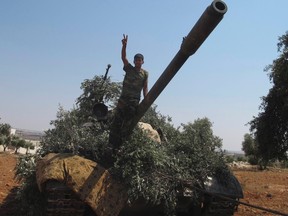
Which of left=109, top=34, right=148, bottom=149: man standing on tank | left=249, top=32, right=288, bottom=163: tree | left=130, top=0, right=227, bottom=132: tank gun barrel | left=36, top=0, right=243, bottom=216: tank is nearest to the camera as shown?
left=130, top=0, right=227, bottom=132: tank gun barrel

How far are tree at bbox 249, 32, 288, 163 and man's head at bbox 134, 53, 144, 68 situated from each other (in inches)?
445

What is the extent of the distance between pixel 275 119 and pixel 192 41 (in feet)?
43.8

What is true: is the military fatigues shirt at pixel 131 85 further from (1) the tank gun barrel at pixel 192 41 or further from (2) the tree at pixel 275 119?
(2) the tree at pixel 275 119

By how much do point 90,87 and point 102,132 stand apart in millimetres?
3055

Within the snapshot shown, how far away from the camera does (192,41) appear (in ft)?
19.0

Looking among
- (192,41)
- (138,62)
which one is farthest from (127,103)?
(192,41)

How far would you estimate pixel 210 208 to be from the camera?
25.7ft

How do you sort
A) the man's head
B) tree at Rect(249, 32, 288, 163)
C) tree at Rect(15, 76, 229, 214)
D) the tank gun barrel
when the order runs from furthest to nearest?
tree at Rect(249, 32, 288, 163) → the man's head → tree at Rect(15, 76, 229, 214) → the tank gun barrel

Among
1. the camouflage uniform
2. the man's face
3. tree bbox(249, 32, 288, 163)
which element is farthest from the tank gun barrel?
tree bbox(249, 32, 288, 163)

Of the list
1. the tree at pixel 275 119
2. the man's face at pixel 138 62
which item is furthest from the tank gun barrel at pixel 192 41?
the tree at pixel 275 119

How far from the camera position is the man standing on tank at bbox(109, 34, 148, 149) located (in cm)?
748

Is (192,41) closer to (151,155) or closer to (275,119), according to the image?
(151,155)

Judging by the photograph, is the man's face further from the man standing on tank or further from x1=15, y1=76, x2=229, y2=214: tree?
x1=15, y1=76, x2=229, y2=214: tree

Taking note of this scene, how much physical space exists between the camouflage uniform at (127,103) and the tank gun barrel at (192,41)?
0.37 meters
